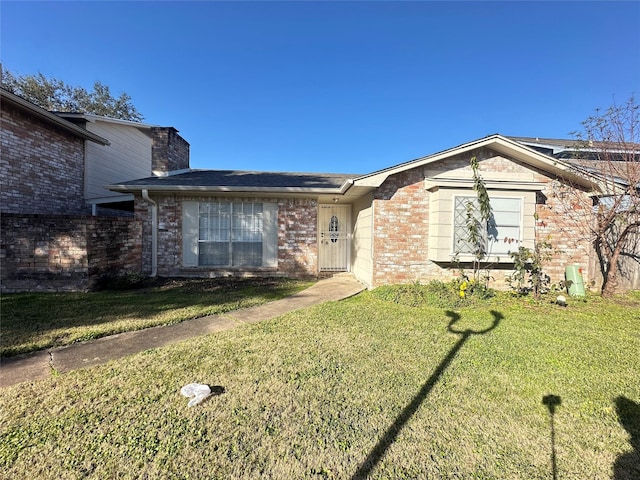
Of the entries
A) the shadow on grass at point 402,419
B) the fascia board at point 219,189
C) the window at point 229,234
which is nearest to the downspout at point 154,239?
the fascia board at point 219,189

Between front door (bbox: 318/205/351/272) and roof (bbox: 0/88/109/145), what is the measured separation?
334 inches

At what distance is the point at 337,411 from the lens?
2592mm

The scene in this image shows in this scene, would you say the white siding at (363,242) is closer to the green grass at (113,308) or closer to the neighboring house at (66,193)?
the green grass at (113,308)

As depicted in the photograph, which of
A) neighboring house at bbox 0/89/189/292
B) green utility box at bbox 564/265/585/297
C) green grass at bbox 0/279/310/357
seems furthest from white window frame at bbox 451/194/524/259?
neighboring house at bbox 0/89/189/292

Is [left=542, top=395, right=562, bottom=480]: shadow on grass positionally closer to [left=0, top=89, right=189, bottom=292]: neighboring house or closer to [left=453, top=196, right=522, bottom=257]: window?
[left=453, top=196, right=522, bottom=257]: window

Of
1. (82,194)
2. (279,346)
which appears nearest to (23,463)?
(279,346)

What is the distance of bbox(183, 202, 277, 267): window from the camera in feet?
28.6

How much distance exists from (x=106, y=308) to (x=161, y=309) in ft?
3.38

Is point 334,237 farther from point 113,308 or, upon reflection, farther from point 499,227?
point 113,308

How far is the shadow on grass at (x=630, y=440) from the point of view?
1.99 m

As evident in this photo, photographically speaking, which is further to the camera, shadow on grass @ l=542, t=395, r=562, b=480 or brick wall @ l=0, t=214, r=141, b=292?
brick wall @ l=0, t=214, r=141, b=292

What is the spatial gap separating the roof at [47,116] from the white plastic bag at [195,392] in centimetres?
963

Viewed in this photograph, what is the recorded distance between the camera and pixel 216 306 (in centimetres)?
577

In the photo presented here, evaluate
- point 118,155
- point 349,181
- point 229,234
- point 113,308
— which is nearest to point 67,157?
point 118,155
